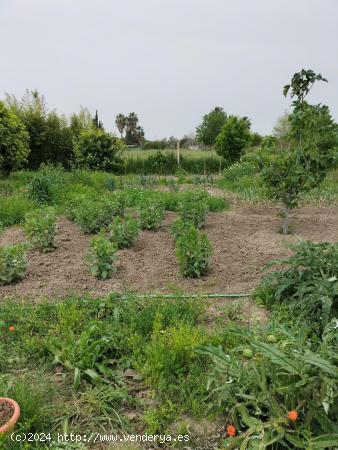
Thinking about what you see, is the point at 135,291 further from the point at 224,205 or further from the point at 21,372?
the point at 224,205

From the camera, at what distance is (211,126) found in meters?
28.8

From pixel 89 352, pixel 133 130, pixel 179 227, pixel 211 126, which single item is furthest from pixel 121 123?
pixel 89 352

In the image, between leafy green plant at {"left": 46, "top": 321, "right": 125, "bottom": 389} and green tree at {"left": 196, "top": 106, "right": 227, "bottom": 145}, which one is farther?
green tree at {"left": 196, "top": 106, "right": 227, "bottom": 145}

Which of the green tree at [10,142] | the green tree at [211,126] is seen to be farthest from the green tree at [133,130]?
the green tree at [10,142]

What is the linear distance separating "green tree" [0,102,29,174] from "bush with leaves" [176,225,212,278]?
8.47m

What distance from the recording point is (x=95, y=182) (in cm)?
1013

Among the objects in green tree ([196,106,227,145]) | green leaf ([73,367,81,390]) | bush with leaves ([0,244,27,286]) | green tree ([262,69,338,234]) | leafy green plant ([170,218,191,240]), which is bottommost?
green leaf ([73,367,81,390])

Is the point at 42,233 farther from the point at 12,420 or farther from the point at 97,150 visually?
the point at 97,150

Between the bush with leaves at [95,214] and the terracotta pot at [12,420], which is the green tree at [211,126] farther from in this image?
the terracotta pot at [12,420]

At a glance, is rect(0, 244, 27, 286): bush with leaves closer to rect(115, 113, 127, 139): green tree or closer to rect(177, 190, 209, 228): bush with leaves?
rect(177, 190, 209, 228): bush with leaves

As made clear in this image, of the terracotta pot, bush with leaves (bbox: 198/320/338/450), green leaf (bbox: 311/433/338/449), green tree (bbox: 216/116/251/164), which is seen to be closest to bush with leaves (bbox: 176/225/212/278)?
bush with leaves (bbox: 198/320/338/450)

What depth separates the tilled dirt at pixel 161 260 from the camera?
4.30 m

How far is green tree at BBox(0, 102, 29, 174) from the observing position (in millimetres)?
11312

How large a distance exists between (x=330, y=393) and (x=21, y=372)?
210 centimetres
